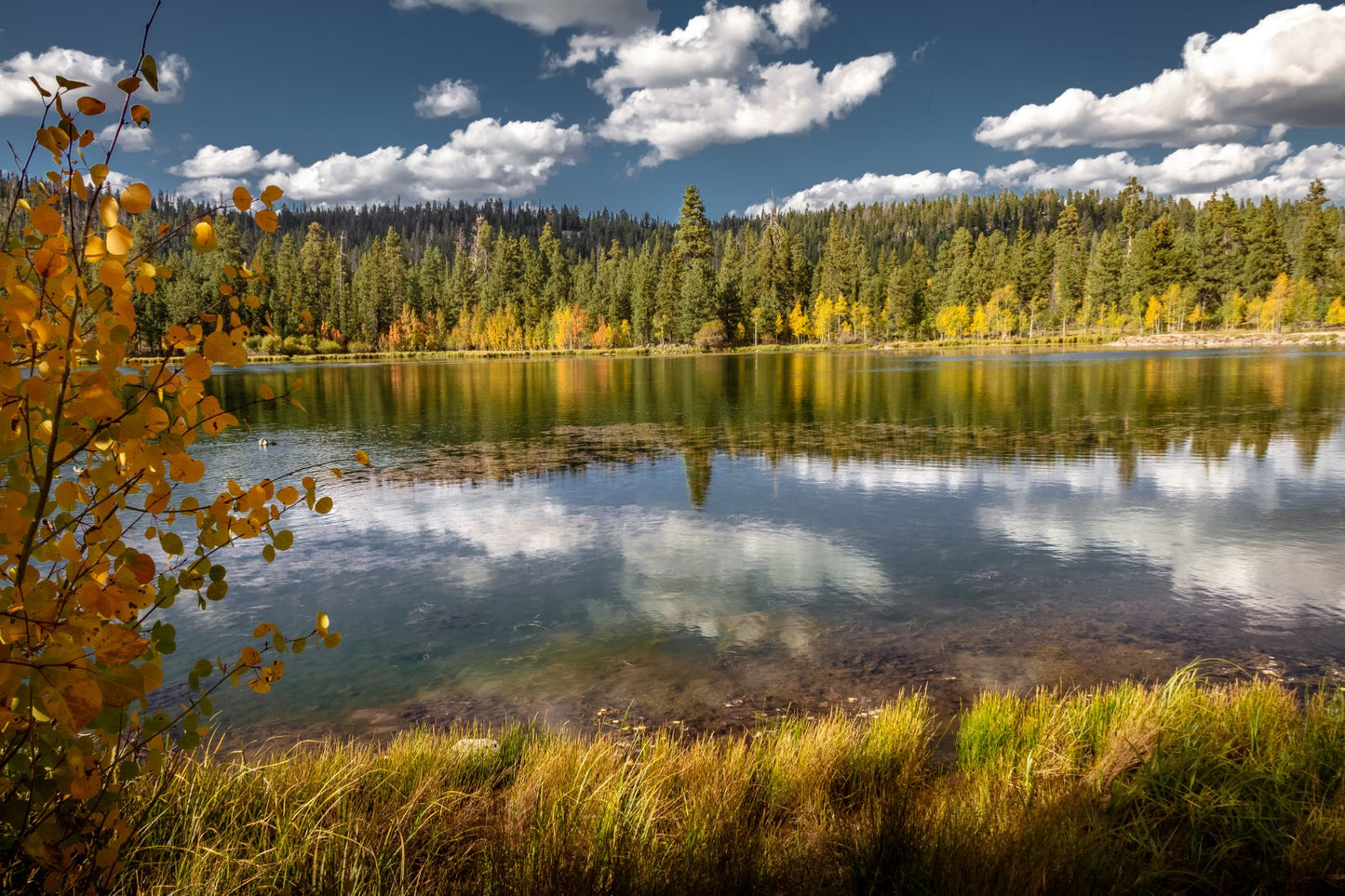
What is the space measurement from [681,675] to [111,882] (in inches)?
183

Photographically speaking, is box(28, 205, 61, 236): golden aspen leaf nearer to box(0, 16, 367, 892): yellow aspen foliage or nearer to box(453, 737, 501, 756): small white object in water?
box(0, 16, 367, 892): yellow aspen foliage

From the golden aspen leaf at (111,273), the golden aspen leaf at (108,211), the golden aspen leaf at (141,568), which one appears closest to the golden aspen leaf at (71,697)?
the golden aspen leaf at (141,568)

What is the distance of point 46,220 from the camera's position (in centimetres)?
178

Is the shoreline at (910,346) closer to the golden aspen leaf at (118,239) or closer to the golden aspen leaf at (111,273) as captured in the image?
the golden aspen leaf at (111,273)

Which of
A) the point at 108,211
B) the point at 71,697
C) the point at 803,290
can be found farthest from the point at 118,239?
the point at 803,290

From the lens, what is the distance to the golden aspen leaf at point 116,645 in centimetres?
189

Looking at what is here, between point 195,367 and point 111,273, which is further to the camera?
point 195,367

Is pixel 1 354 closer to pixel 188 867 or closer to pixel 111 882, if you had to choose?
pixel 111 882

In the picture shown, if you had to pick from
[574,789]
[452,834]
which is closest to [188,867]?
[452,834]

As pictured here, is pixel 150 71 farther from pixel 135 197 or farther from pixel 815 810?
pixel 815 810

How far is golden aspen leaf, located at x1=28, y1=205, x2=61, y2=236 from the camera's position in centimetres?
174

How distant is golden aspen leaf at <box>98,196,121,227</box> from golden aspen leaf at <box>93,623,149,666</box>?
3.21 ft

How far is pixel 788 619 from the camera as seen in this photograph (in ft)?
27.0

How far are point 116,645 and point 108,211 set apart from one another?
103 centimetres
